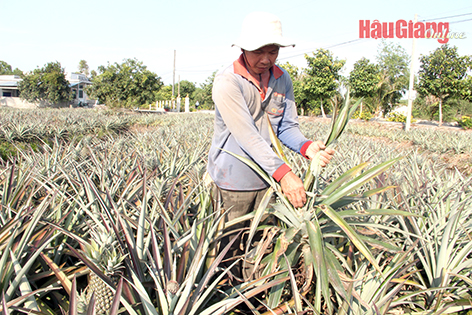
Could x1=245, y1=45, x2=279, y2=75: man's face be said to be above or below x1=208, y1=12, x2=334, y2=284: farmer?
above

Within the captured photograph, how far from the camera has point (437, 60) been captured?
16.6 metres

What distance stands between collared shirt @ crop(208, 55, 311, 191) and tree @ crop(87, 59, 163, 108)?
19.9 metres

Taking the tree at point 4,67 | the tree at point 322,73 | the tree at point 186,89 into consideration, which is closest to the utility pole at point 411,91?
the tree at point 322,73

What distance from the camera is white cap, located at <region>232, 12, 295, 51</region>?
1280mm

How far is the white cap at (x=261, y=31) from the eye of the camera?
4.20 ft

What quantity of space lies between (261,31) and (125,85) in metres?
20.9

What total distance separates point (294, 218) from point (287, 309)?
362mm

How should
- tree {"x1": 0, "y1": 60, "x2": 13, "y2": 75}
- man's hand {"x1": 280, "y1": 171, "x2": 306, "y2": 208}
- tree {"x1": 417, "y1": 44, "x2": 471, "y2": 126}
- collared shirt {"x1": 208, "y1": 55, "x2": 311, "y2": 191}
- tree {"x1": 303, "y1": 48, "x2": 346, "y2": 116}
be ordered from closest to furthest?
man's hand {"x1": 280, "y1": 171, "x2": 306, "y2": 208}
collared shirt {"x1": 208, "y1": 55, "x2": 311, "y2": 191}
tree {"x1": 417, "y1": 44, "x2": 471, "y2": 126}
tree {"x1": 303, "y1": 48, "x2": 346, "y2": 116}
tree {"x1": 0, "y1": 60, "x2": 13, "y2": 75}

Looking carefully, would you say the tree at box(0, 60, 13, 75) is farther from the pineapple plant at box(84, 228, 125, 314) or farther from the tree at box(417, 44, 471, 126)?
the pineapple plant at box(84, 228, 125, 314)

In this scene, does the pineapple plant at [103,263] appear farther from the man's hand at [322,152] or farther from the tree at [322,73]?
the tree at [322,73]

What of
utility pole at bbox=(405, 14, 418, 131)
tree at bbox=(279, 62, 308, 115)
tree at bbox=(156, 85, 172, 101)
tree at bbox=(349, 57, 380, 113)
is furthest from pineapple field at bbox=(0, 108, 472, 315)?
tree at bbox=(156, 85, 172, 101)

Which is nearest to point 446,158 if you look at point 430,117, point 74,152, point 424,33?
point 74,152

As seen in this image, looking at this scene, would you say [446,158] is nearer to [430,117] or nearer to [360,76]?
[360,76]

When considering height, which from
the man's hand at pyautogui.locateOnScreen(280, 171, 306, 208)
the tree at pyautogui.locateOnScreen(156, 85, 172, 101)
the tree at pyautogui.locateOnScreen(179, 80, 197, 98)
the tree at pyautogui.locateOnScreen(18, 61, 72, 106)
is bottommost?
the man's hand at pyautogui.locateOnScreen(280, 171, 306, 208)
